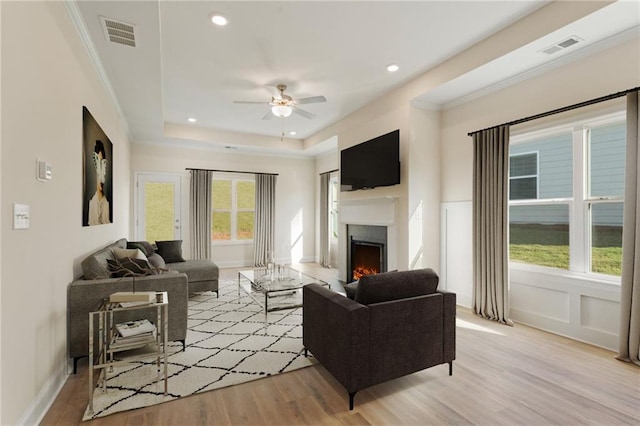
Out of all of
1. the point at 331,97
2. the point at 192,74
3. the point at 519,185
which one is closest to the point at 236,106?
the point at 192,74

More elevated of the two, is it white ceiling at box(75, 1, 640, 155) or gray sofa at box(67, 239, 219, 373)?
white ceiling at box(75, 1, 640, 155)

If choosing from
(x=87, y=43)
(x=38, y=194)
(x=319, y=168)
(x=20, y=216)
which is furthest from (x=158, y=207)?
(x=20, y=216)

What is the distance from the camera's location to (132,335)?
232 centimetres

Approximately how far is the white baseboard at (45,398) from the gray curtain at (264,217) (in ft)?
17.0

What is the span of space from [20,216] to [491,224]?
164 inches

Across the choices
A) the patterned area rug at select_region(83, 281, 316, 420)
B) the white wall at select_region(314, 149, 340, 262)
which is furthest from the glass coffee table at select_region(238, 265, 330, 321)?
the white wall at select_region(314, 149, 340, 262)

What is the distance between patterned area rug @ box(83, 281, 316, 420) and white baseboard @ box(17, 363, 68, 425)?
0.25 meters

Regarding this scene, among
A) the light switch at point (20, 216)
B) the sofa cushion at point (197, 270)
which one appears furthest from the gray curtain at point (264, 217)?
the light switch at point (20, 216)

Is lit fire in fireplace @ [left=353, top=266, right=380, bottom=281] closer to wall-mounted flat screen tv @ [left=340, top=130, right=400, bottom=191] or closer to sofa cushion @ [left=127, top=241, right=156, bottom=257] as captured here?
wall-mounted flat screen tv @ [left=340, top=130, right=400, bottom=191]

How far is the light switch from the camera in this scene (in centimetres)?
166

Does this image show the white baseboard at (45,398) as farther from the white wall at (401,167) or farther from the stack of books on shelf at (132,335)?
the white wall at (401,167)

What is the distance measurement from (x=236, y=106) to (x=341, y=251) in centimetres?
313

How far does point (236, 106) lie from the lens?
5.21m

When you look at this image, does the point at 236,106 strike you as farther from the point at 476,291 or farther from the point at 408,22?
the point at 476,291
